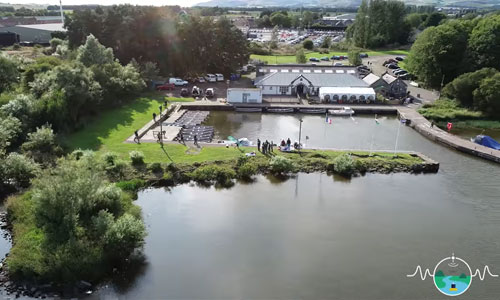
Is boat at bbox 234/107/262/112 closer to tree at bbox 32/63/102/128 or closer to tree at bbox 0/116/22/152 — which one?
tree at bbox 32/63/102/128

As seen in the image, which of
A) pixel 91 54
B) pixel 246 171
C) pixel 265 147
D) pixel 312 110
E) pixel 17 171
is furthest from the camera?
pixel 91 54

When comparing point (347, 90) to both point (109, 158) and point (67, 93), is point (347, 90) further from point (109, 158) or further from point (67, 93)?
point (67, 93)

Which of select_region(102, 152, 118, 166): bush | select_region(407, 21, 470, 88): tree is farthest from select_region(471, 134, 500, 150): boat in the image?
select_region(102, 152, 118, 166): bush

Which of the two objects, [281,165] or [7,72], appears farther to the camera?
[7,72]

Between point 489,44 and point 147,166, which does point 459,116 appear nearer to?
point 489,44

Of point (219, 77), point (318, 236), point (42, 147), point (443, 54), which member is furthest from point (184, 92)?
point (443, 54)

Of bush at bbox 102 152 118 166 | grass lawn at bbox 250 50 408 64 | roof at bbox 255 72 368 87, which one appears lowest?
bush at bbox 102 152 118 166

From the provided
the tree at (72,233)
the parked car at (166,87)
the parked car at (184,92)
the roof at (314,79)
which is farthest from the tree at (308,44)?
the tree at (72,233)
